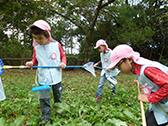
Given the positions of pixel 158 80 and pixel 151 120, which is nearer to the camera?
pixel 158 80

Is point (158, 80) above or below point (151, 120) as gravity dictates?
above

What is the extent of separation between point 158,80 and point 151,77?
0.23 feet

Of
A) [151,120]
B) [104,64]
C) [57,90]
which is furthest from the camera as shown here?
[104,64]

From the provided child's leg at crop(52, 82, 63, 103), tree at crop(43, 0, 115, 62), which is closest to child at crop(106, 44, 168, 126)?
child's leg at crop(52, 82, 63, 103)

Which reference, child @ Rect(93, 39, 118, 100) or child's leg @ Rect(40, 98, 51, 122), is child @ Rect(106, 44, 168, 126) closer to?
child's leg @ Rect(40, 98, 51, 122)

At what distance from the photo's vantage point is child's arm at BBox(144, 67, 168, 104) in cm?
128

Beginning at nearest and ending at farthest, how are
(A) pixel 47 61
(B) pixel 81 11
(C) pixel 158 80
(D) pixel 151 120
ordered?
(C) pixel 158 80 < (D) pixel 151 120 < (A) pixel 47 61 < (B) pixel 81 11

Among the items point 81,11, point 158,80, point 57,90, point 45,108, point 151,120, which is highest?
point 81,11

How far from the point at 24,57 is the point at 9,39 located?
6.69m

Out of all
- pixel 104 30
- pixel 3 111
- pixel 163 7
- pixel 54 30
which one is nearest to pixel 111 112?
pixel 3 111

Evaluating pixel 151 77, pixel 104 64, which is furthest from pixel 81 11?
pixel 151 77

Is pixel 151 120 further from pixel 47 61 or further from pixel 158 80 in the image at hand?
pixel 47 61

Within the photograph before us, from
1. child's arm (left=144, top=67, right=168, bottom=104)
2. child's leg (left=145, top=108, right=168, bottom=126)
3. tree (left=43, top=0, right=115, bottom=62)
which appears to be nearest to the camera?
child's arm (left=144, top=67, right=168, bottom=104)

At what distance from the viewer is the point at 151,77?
1349 mm
